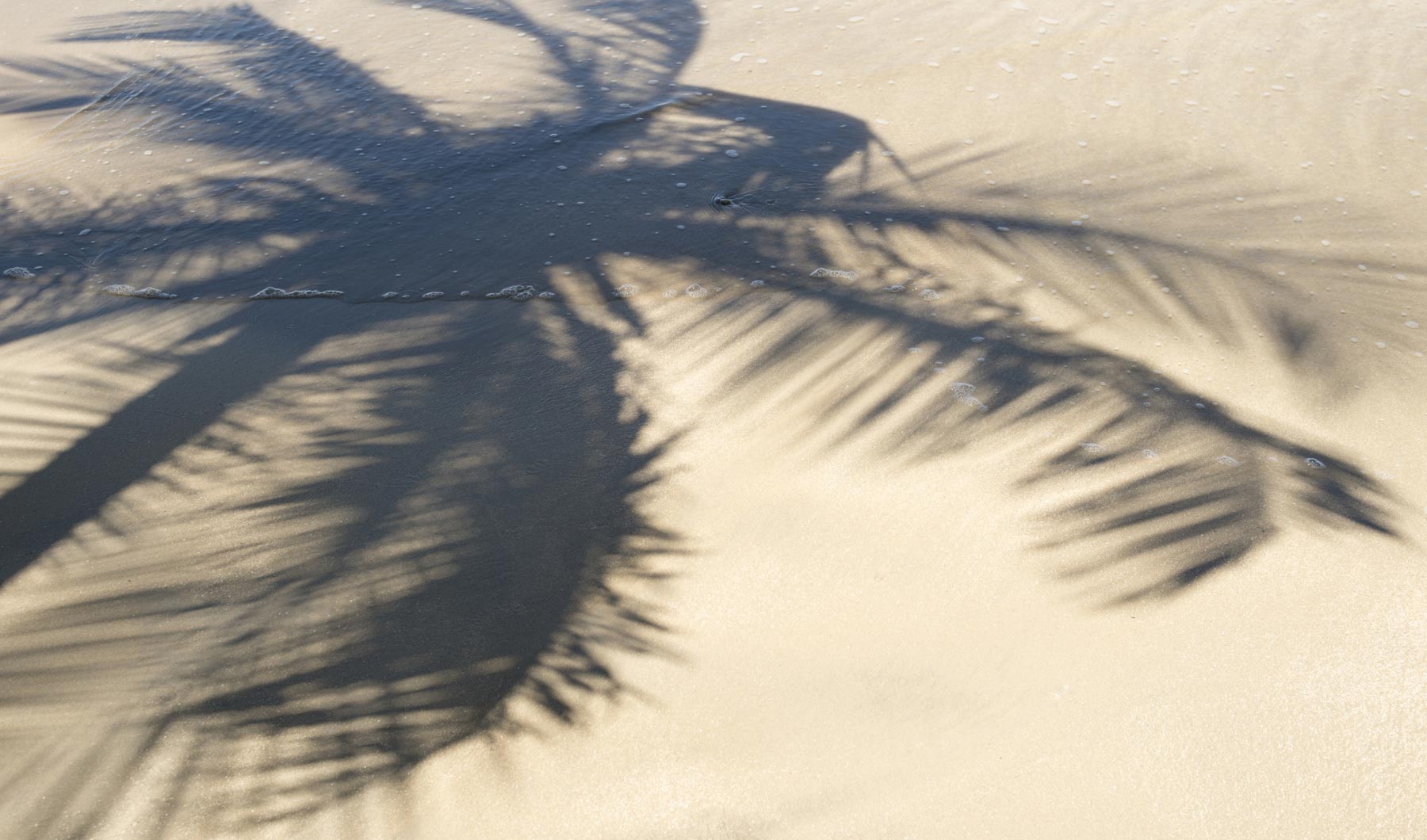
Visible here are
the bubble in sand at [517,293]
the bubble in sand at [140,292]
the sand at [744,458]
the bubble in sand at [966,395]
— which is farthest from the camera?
the bubble in sand at [140,292]

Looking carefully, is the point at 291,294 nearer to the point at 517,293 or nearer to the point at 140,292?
the point at 140,292

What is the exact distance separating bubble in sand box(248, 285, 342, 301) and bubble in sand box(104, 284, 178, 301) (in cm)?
32

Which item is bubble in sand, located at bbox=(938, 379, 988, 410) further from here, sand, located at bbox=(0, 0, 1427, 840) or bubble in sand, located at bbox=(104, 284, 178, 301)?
bubble in sand, located at bbox=(104, 284, 178, 301)

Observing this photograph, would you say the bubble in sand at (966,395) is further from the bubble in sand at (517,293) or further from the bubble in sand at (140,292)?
the bubble in sand at (140,292)

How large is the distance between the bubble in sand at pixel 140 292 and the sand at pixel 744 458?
34mm

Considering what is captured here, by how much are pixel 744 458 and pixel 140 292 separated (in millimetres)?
2230

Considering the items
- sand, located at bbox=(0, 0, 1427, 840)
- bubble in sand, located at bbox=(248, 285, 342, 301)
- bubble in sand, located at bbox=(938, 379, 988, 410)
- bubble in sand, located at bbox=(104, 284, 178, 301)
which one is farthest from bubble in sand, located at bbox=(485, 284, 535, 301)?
bubble in sand, located at bbox=(938, 379, 988, 410)

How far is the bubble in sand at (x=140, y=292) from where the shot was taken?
3.34 metres

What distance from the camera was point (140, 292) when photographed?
3375 mm

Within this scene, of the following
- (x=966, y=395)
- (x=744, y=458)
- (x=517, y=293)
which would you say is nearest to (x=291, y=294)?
(x=517, y=293)

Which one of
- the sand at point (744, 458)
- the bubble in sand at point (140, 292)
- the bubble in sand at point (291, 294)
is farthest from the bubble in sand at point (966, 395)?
the bubble in sand at point (140, 292)

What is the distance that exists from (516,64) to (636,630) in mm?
3355

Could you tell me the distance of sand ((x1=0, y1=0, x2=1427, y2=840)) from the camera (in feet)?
6.02

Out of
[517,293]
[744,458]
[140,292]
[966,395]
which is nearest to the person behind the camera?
[744,458]
